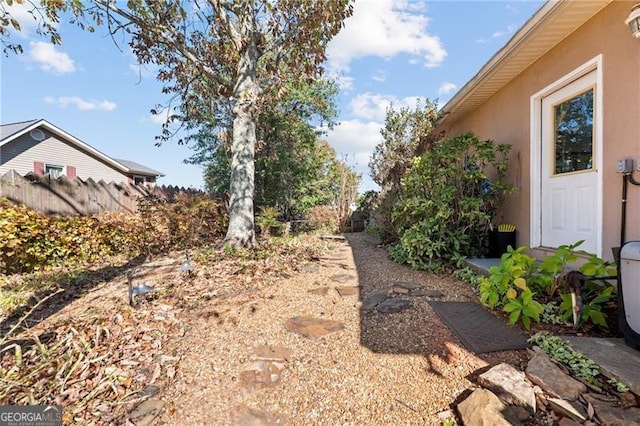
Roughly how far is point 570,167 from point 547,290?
1846 millimetres

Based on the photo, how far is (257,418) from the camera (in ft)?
5.28

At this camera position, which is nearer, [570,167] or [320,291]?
[320,291]

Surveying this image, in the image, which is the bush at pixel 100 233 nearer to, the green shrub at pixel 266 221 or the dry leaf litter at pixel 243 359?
the green shrub at pixel 266 221

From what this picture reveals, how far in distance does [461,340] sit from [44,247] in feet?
19.4

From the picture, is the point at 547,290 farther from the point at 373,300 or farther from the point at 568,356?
the point at 373,300

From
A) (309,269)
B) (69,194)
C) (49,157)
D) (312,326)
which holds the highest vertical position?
(49,157)

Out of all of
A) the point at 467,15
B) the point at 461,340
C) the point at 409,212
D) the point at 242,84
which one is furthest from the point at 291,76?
the point at 461,340

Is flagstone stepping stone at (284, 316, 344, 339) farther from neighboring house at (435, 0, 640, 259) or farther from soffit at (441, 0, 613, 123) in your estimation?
soffit at (441, 0, 613, 123)

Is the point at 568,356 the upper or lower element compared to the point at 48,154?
lower

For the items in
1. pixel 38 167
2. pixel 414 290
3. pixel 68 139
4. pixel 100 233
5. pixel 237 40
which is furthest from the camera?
pixel 68 139

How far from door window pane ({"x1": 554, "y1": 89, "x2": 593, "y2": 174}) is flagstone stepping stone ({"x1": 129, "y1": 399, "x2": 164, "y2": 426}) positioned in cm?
457

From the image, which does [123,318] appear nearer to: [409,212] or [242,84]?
[409,212]

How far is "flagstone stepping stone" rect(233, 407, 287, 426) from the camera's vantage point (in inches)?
62.1

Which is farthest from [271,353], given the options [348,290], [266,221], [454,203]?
[266,221]
